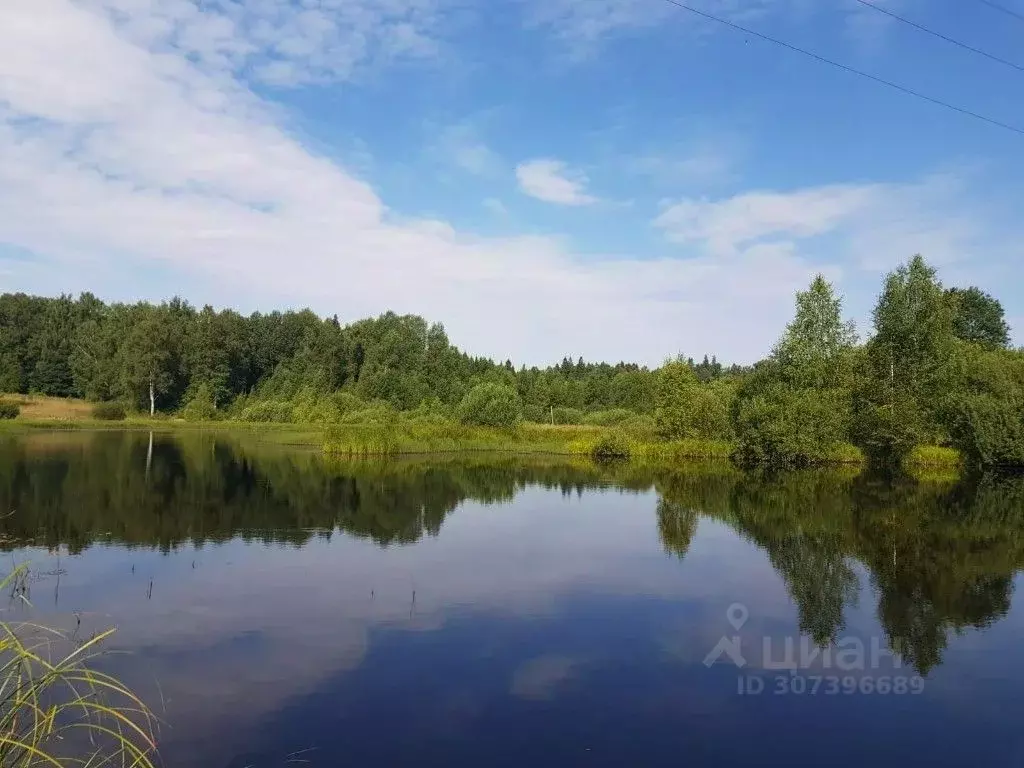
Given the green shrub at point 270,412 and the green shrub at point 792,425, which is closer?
the green shrub at point 792,425

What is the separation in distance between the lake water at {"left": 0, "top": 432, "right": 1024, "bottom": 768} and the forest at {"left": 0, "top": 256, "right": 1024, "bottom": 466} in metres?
16.4

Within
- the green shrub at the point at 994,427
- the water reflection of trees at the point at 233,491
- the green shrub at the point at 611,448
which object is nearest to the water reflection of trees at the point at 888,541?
the green shrub at the point at 994,427

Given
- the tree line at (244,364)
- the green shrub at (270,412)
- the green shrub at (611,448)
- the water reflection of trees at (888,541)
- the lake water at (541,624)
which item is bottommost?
the lake water at (541,624)

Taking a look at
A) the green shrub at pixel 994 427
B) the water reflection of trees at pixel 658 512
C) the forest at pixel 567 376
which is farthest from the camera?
the forest at pixel 567 376

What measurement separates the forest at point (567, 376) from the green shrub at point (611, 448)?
1865mm

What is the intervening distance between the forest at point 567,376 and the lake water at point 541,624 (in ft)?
53.9

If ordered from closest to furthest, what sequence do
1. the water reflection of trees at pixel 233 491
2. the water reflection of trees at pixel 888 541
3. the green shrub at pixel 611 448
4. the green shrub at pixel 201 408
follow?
the water reflection of trees at pixel 888 541, the water reflection of trees at pixel 233 491, the green shrub at pixel 611 448, the green shrub at pixel 201 408

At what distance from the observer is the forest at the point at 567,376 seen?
4131 cm

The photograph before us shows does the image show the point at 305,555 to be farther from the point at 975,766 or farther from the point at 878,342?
the point at 878,342

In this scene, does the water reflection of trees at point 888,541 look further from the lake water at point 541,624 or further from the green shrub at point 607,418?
the green shrub at point 607,418

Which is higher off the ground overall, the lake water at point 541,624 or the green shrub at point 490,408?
the green shrub at point 490,408

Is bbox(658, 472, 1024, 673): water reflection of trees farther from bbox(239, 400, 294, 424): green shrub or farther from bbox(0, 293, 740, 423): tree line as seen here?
bbox(239, 400, 294, 424): green shrub

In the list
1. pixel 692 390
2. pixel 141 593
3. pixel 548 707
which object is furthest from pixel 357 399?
pixel 548 707

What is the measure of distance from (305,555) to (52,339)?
87.6 m
